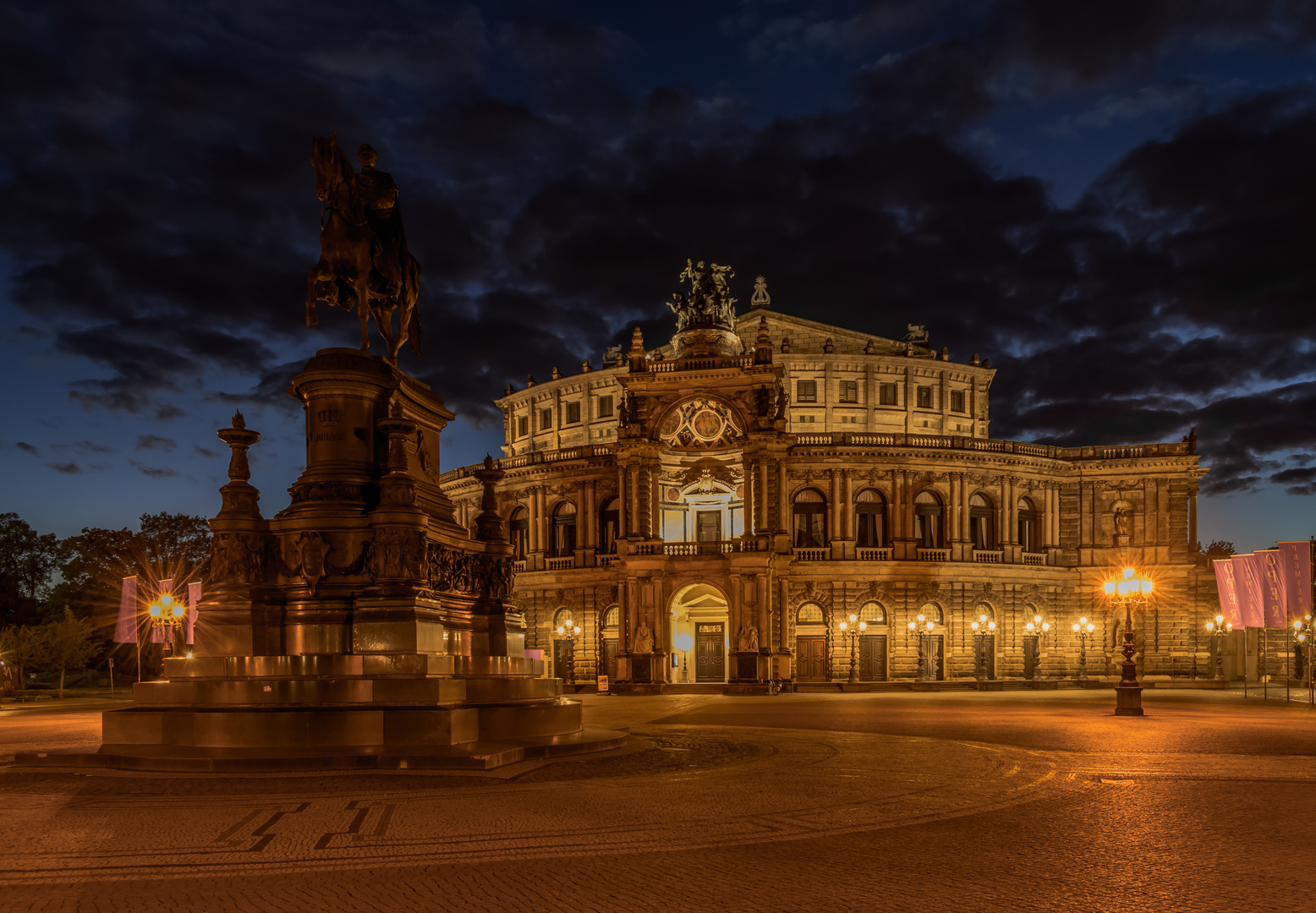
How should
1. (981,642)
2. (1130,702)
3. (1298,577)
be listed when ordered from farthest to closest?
(981,642)
(1298,577)
(1130,702)

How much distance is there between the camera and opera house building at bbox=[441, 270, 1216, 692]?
195ft

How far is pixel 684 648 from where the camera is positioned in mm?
62312

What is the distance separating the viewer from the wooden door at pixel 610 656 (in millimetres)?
65562

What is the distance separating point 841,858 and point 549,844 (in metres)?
2.84

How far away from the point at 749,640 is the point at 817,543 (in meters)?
11.5

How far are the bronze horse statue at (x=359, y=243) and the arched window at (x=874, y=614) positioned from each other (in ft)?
156

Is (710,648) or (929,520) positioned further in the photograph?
(929,520)

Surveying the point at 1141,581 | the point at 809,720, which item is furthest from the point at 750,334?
the point at 809,720

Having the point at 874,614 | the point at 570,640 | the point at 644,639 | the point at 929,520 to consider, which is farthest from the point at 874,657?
the point at 570,640

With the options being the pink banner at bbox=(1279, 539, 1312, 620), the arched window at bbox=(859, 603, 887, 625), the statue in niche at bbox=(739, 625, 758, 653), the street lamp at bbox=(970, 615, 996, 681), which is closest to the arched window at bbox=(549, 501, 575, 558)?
the statue in niche at bbox=(739, 625, 758, 653)

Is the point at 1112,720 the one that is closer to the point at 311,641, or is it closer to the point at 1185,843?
the point at 1185,843

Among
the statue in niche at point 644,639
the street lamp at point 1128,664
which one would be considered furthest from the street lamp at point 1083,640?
the street lamp at point 1128,664

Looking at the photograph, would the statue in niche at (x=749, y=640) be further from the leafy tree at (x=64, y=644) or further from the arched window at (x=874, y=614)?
the leafy tree at (x=64, y=644)

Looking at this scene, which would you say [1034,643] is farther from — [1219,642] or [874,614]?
[1219,642]
